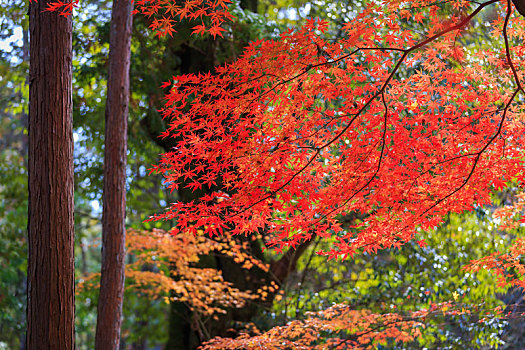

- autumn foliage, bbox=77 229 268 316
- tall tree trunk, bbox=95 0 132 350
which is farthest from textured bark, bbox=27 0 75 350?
autumn foliage, bbox=77 229 268 316

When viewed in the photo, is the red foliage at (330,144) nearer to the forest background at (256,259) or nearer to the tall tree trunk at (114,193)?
the tall tree trunk at (114,193)

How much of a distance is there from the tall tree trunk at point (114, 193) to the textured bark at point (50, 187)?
172cm

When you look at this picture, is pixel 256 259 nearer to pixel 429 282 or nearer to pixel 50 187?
pixel 429 282

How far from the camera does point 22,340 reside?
1130cm

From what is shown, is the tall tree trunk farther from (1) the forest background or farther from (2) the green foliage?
(2) the green foliage

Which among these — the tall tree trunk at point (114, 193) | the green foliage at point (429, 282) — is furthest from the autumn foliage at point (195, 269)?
the tall tree trunk at point (114, 193)

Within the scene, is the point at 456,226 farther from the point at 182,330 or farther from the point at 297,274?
the point at 182,330

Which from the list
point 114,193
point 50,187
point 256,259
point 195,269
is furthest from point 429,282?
point 50,187

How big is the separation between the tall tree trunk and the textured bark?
1721mm

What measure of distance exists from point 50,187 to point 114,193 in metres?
1.80

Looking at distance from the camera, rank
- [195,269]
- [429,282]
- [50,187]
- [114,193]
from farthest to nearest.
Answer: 1. [195,269]
2. [429,282]
3. [114,193]
4. [50,187]

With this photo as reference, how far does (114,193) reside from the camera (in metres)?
5.06

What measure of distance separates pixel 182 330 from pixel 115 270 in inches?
115

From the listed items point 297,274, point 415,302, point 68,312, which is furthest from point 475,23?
point 68,312
